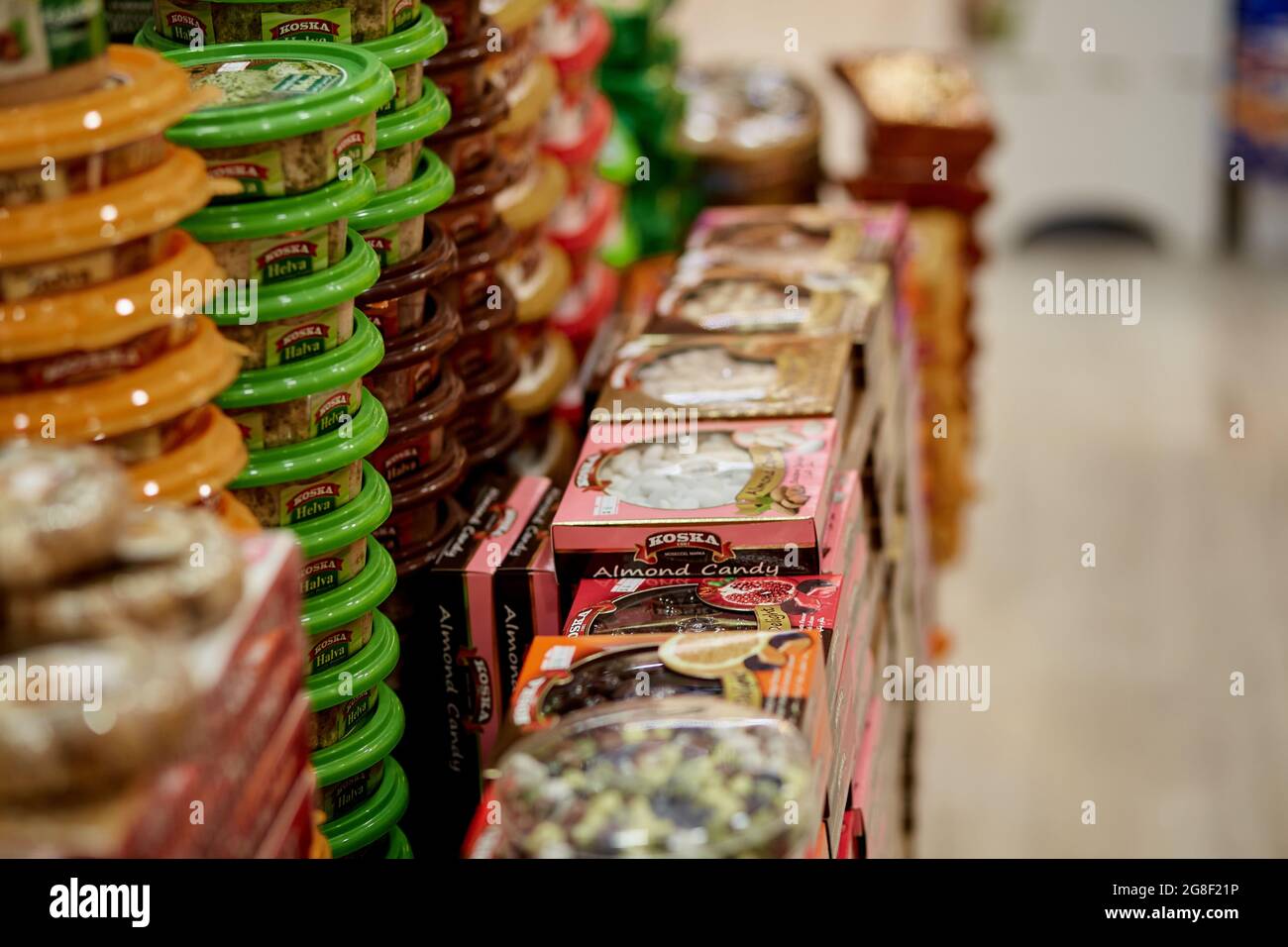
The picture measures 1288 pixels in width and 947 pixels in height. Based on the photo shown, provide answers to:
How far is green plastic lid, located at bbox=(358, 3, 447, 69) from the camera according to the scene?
2289 mm

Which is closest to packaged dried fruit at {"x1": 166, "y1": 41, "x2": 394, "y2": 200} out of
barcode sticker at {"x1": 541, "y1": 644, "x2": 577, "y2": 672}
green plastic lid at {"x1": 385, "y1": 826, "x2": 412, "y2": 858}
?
barcode sticker at {"x1": 541, "y1": 644, "x2": 577, "y2": 672}

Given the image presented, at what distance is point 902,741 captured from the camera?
3.39 metres

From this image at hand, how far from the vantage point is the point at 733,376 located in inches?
102

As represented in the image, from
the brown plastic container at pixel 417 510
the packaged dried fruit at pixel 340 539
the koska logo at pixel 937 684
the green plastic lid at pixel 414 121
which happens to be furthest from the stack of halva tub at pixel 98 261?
the koska logo at pixel 937 684

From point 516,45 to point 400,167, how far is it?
673 mm

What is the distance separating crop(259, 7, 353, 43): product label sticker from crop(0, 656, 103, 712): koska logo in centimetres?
128

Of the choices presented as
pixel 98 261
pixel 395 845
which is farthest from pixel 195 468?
pixel 395 845

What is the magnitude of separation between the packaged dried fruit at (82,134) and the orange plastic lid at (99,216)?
1cm

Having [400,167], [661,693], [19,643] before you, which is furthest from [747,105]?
[19,643]

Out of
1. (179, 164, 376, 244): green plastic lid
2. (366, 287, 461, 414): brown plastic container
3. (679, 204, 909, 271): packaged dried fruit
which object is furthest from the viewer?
(679, 204, 909, 271): packaged dried fruit

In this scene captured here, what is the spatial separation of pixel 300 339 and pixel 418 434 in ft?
1.30
